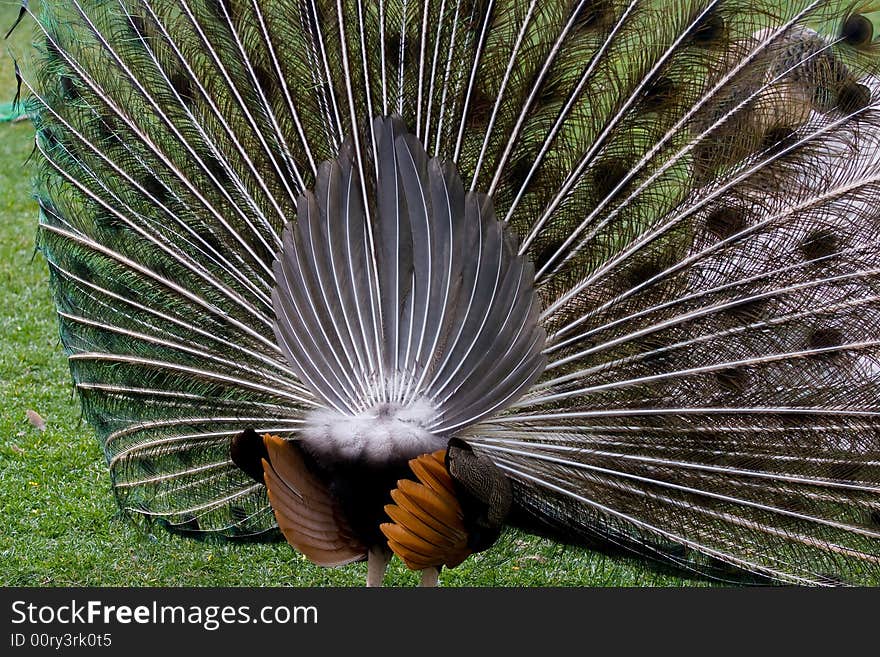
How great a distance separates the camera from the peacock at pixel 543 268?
364 centimetres

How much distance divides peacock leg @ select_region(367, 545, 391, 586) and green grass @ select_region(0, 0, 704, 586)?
69 cm

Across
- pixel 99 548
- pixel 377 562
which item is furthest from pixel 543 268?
pixel 99 548

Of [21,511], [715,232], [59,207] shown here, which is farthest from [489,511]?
[21,511]

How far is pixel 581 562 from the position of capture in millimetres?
4570

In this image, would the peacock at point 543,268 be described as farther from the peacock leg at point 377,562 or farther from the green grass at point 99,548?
the green grass at point 99,548

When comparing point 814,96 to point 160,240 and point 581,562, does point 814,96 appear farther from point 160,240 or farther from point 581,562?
point 160,240

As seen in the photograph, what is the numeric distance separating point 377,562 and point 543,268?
3.87ft

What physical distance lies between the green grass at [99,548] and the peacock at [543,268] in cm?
58

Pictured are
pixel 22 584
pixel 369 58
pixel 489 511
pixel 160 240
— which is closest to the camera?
pixel 489 511

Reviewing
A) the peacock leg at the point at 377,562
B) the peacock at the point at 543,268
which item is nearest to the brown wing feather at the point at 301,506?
the peacock at the point at 543,268

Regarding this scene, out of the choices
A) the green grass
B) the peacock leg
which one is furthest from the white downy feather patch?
the green grass

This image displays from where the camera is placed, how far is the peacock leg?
3.75 metres

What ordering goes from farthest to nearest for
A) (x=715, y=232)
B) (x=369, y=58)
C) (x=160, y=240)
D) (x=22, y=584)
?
(x=22, y=584) → (x=160, y=240) → (x=369, y=58) → (x=715, y=232)

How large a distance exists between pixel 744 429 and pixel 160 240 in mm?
2312
